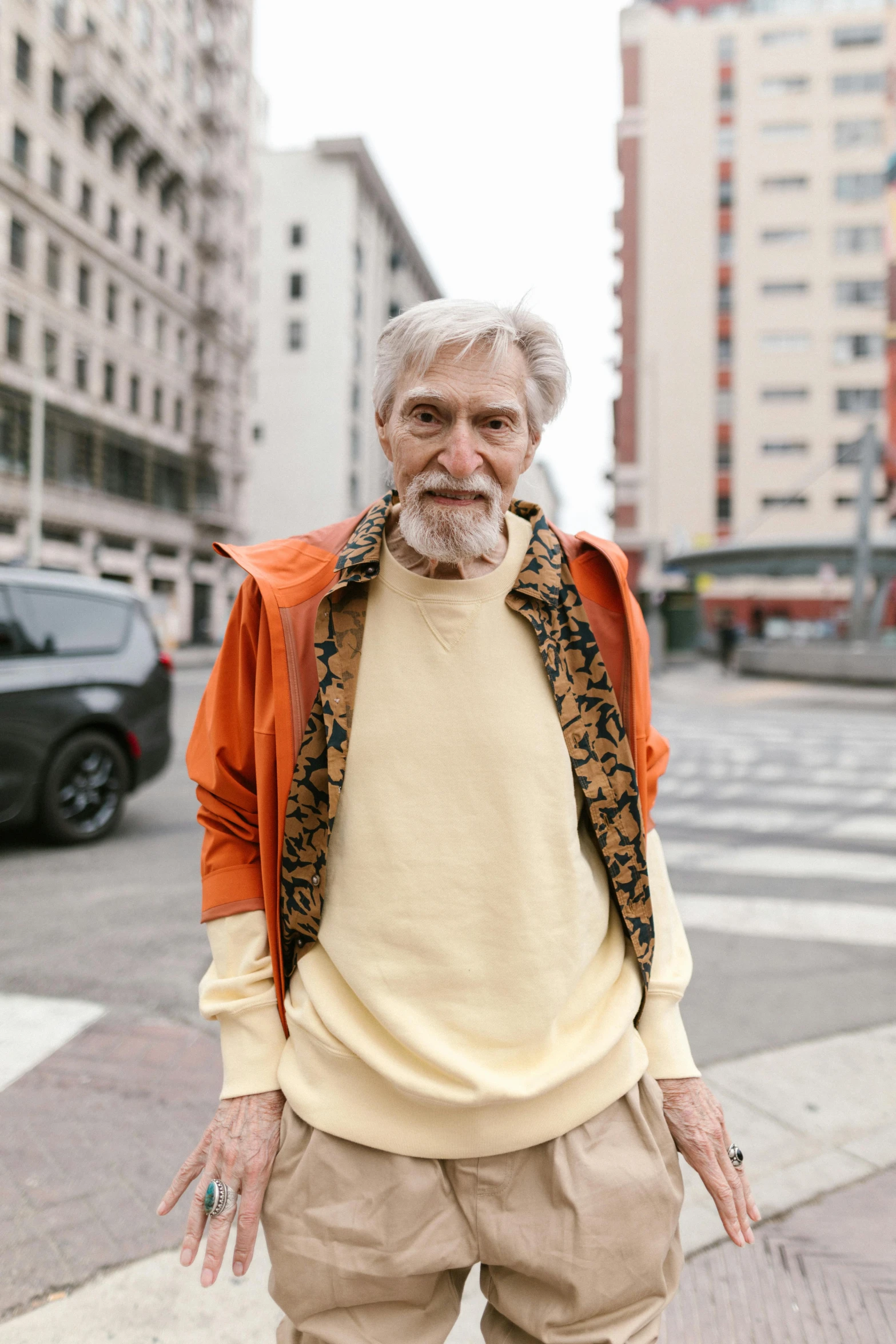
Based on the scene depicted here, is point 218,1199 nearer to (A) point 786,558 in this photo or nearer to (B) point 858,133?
(A) point 786,558

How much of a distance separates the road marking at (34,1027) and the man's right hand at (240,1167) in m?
2.11

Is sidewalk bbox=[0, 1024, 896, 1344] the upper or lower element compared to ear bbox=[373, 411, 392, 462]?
lower

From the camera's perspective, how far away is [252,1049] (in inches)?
60.9

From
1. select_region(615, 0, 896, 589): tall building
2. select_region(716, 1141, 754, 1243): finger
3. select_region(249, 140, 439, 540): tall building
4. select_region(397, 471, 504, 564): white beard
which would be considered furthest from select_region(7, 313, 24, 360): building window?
select_region(716, 1141, 754, 1243): finger

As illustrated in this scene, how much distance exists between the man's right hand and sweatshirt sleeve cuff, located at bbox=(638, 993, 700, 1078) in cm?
59

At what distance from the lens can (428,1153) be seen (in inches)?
56.8

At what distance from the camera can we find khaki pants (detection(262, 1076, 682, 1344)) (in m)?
1.42

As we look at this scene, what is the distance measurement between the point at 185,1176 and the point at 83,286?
132 feet

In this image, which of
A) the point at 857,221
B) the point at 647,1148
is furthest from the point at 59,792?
the point at 857,221

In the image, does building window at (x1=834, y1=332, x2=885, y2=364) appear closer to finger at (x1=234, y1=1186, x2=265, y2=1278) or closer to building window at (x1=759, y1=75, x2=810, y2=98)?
building window at (x1=759, y1=75, x2=810, y2=98)

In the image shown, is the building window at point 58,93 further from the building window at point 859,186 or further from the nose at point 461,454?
the building window at point 859,186

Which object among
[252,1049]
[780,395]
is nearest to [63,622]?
[252,1049]

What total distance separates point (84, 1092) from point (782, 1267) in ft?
6.94

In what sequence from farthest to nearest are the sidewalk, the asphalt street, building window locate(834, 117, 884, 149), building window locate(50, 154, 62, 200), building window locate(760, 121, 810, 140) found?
building window locate(760, 121, 810, 140), building window locate(834, 117, 884, 149), building window locate(50, 154, 62, 200), the asphalt street, the sidewalk
